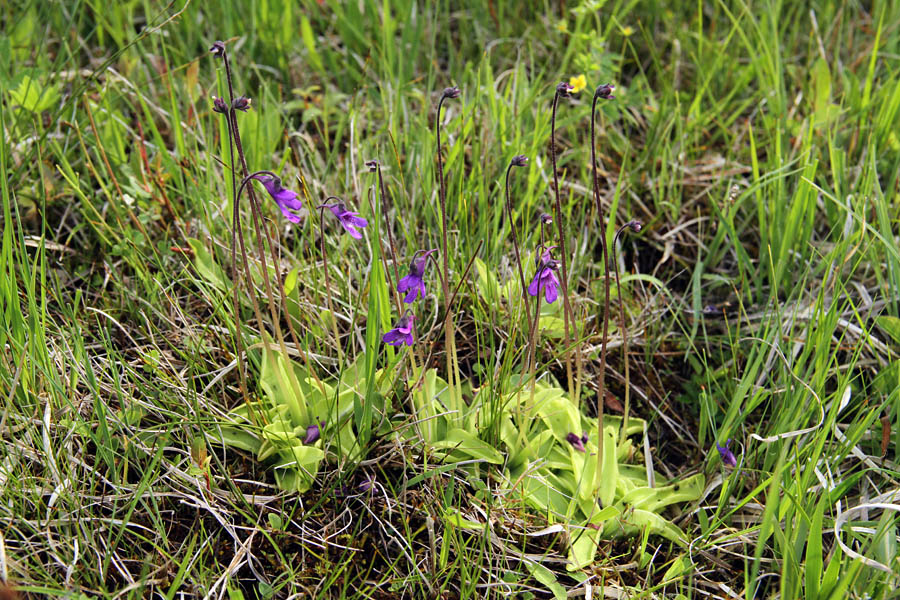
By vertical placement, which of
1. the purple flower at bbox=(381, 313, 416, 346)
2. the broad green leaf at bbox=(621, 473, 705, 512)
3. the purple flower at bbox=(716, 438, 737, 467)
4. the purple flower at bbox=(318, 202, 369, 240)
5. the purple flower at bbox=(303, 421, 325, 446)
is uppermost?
the purple flower at bbox=(318, 202, 369, 240)

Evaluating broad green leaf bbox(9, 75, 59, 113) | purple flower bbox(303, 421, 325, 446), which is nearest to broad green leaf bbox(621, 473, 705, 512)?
purple flower bbox(303, 421, 325, 446)

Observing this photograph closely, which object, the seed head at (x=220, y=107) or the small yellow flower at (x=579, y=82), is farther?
the small yellow flower at (x=579, y=82)

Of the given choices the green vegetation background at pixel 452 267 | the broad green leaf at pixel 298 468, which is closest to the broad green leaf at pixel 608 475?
the green vegetation background at pixel 452 267

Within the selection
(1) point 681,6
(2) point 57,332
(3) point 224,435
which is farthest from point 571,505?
(1) point 681,6

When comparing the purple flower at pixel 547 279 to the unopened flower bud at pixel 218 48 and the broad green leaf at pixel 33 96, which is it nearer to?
the unopened flower bud at pixel 218 48

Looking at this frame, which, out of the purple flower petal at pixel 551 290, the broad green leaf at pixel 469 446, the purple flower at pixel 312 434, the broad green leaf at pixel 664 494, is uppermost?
the purple flower petal at pixel 551 290

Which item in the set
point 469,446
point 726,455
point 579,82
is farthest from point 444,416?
point 579,82

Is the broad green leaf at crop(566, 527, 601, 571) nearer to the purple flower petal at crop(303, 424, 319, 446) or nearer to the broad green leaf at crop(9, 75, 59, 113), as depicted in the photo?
the purple flower petal at crop(303, 424, 319, 446)

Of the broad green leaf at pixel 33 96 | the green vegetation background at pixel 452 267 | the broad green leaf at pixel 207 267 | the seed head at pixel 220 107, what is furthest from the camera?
the broad green leaf at pixel 33 96

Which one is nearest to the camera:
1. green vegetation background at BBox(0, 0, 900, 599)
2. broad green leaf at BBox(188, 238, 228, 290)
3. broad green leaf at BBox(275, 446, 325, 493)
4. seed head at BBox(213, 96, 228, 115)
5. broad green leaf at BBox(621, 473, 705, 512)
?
seed head at BBox(213, 96, 228, 115)
